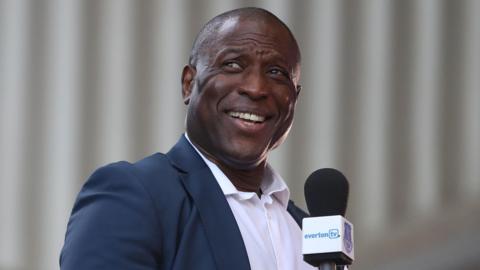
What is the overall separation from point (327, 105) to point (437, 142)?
448 millimetres

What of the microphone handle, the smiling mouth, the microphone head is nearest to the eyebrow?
the smiling mouth

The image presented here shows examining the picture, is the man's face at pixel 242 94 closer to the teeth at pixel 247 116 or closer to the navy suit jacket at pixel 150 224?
the teeth at pixel 247 116

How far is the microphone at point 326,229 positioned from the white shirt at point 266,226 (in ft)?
0.84

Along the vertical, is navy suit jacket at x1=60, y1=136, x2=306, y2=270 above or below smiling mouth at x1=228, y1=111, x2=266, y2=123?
below

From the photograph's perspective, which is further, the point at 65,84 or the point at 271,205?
the point at 65,84

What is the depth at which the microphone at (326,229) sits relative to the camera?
1860mm

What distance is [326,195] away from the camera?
6.58 ft

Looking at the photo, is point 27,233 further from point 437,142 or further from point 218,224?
point 218,224

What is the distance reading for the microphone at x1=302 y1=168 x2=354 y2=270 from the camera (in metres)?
1.86

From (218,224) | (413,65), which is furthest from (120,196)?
(413,65)

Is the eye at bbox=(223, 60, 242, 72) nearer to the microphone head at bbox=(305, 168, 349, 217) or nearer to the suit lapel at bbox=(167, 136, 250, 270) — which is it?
the suit lapel at bbox=(167, 136, 250, 270)

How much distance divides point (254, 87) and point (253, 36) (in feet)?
0.39

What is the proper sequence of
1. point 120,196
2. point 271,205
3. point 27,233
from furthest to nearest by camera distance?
point 27,233
point 271,205
point 120,196

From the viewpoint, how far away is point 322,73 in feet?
15.7
